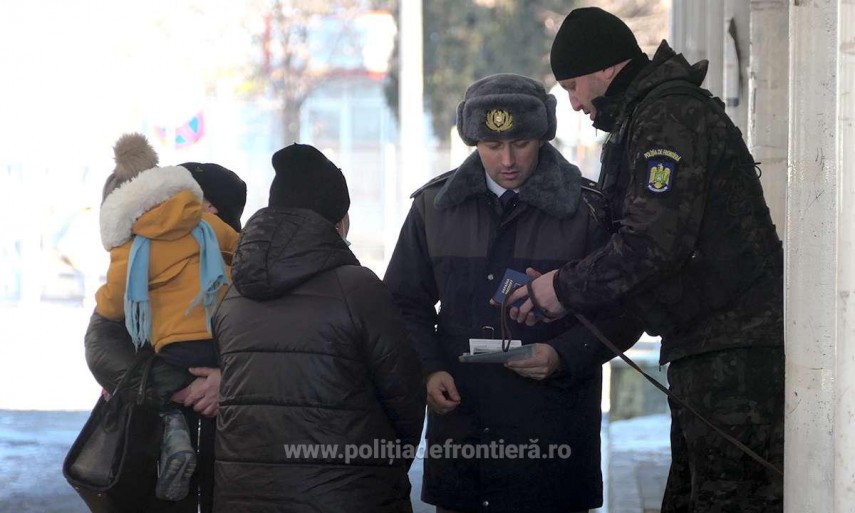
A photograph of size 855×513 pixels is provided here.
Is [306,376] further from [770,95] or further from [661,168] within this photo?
[770,95]

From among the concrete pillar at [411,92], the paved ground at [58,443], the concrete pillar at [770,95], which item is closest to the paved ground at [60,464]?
the paved ground at [58,443]

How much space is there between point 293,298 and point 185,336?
73cm

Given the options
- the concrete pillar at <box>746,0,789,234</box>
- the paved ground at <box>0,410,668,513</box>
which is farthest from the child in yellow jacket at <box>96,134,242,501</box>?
the paved ground at <box>0,410,668,513</box>

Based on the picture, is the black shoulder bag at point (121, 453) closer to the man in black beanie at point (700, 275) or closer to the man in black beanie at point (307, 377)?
the man in black beanie at point (307, 377)

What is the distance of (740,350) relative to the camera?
3613mm

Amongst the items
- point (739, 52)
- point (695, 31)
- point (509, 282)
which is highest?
point (695, 31)

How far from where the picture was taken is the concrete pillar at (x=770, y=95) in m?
5.84

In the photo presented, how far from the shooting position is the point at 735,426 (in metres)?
3.62

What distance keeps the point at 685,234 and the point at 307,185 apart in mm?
1056

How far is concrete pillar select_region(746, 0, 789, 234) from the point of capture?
584 cm

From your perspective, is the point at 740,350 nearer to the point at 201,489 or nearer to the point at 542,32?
the point at 201,489

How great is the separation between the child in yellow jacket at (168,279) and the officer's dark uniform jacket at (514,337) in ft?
2.17

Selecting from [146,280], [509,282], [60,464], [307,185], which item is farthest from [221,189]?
[60,464]

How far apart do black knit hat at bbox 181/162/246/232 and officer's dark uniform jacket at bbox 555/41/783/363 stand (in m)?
1.43
